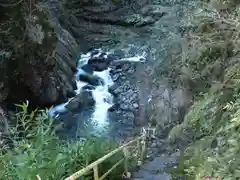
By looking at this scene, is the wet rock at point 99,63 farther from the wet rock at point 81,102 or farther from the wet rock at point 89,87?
the wet rock at point 81,102

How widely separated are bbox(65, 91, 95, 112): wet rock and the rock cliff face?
36cm

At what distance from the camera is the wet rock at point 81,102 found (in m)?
12.2

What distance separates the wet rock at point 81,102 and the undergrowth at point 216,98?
22.5 feet

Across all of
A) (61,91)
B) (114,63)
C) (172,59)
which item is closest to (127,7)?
(114,63)

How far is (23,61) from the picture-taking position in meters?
10.9

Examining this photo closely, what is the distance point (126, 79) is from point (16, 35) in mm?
4785

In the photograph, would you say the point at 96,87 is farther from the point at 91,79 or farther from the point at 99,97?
the point at 99,97

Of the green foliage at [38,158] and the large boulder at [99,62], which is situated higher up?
the green foliage at [38,158]

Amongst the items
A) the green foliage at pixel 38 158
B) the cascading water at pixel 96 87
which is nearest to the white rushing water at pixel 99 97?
the cascading water at pixel 96 87

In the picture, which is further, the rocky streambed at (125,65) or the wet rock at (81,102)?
the wet rock at (81,102)

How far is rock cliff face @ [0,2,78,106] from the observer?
10.2 meters

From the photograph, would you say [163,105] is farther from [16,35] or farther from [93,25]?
[93,25]

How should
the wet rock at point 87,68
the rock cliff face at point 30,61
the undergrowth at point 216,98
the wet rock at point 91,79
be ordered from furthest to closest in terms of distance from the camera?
the wet rock at point 87,68, the wet rock at point 91,79, the rock cliff face at point 30,61, the undergrowth at point 216,98

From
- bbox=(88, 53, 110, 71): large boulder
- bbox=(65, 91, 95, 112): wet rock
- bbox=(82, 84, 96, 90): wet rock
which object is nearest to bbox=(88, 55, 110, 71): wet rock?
bbox=(88, 53, 110, 71): large boulder
